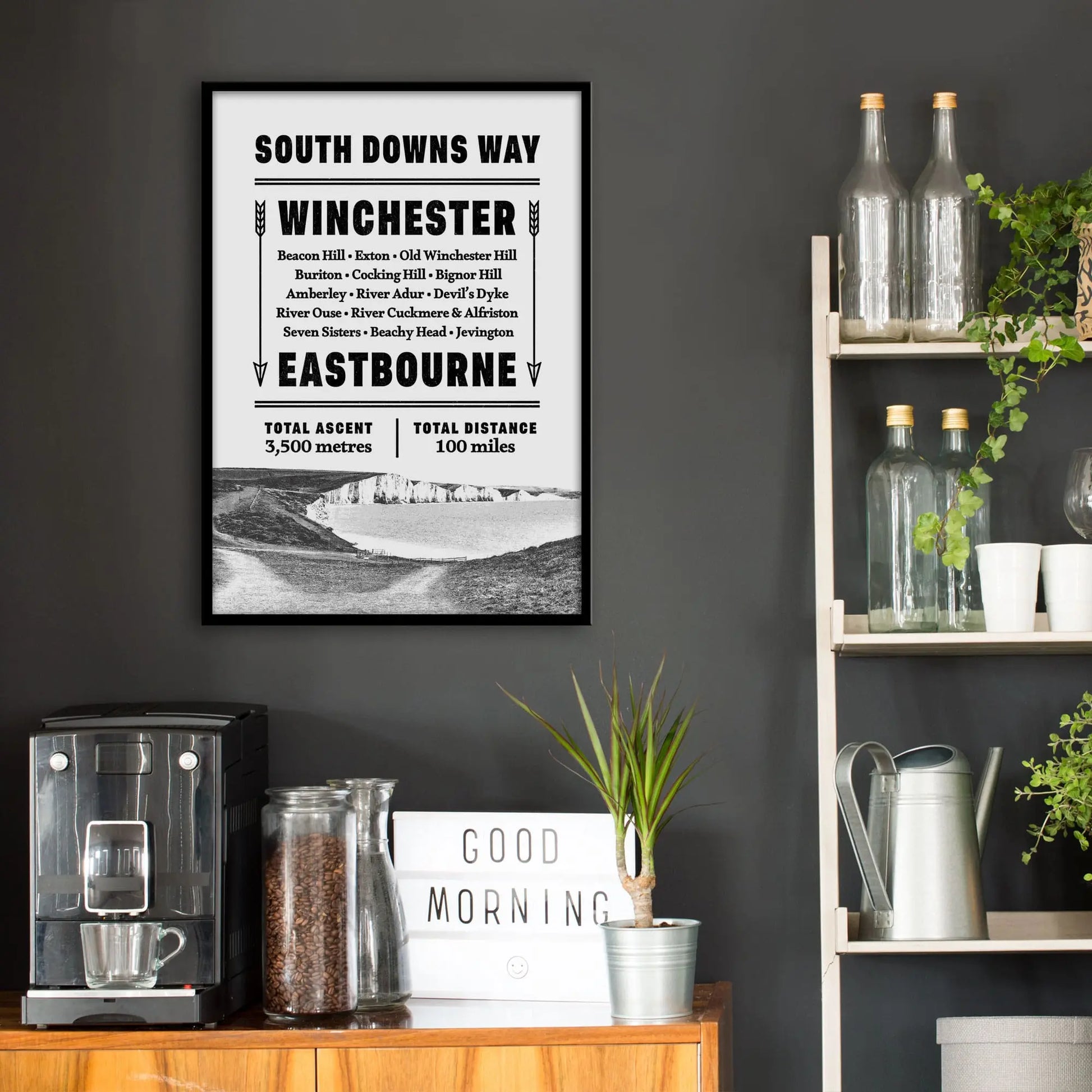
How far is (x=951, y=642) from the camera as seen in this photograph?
1854 millimetres

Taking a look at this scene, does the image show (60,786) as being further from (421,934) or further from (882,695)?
(882,695)

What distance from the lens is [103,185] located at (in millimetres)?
2156

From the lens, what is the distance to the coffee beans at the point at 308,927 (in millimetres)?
1742

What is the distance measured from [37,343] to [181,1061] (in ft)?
3.77

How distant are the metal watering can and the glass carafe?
64 centimetres

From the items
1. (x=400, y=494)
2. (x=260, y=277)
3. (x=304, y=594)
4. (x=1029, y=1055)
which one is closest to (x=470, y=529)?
(x=400, y=494)

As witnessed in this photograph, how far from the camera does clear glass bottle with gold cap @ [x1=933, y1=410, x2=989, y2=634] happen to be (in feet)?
Result: 6.40

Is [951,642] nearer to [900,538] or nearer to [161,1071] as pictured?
[900,538]

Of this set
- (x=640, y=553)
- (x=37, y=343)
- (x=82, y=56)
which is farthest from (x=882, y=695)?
(x=82, y=56)

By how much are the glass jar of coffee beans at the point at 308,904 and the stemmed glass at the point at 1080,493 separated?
1.12 metres

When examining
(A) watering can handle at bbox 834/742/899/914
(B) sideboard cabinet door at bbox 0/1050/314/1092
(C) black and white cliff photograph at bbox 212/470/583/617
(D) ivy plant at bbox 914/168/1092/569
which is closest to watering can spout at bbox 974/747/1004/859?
(A) watering can handle at bbox 834/742/899/914

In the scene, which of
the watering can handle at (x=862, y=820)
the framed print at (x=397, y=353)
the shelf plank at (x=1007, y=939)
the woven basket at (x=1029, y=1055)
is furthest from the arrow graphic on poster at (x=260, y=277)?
the woven basket at (x=1029, y=1055)

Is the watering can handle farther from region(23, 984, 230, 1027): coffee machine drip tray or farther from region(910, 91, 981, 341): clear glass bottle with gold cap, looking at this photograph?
region(23, 984, 230, 1027): coffee machine drip tray

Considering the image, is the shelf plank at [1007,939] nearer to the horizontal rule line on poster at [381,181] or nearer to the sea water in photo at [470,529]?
the sea water in photo at [470,529]
